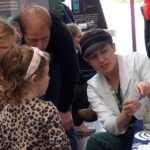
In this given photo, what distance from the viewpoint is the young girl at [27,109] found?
1.38 metres

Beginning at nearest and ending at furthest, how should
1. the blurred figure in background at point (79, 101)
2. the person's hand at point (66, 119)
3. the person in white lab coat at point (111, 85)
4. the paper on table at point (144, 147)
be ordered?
1. the paper on table at point (144, 147)
2. the person in white lab coat at point (111, 85)
3. the person's hand at point (66, 119)
4. the blurred figure in background at point (79, 101)

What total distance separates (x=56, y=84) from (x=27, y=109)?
2.55 ft

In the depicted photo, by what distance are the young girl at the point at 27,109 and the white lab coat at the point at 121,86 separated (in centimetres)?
37

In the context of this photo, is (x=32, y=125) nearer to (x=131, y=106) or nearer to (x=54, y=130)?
(x=54, y=130)

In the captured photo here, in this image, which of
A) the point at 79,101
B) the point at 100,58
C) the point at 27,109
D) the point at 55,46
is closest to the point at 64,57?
the point at 55,46

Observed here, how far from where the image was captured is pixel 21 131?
54.8 inches

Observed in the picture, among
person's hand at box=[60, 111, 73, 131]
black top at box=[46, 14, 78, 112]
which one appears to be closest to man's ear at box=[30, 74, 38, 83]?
black top at box=[46, 14, 78, 112]

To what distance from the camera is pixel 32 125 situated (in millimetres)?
1383

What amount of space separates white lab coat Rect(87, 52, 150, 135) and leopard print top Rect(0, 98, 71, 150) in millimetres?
383

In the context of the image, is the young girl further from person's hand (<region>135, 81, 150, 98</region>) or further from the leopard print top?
person's hand (<region>135, 81, 150, 98</region>)

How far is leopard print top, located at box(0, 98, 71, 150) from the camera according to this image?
4.53ft

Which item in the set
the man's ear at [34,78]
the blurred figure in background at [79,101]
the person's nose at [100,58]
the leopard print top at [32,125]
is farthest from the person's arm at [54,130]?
the blurred figure in background at [79,101]

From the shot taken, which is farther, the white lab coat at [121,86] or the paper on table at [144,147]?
the white lab coat at [121,86]

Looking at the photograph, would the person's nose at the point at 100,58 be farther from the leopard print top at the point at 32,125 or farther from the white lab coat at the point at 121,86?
the leopard print top at the point at 32,125
